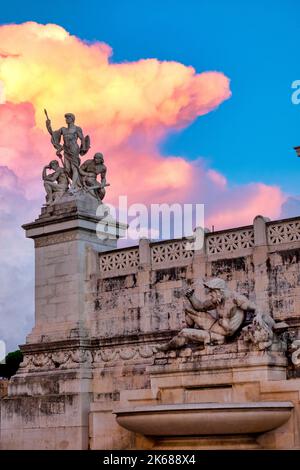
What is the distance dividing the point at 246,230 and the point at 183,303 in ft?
7.35

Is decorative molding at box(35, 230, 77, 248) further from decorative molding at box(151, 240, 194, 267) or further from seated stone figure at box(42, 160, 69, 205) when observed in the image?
decorative molding at box(151, 240, 194, 267)

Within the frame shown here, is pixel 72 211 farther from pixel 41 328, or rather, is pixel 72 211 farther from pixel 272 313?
pixel 272 313

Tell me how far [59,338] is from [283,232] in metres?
6.43

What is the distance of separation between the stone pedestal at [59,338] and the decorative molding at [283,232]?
508 centimetres

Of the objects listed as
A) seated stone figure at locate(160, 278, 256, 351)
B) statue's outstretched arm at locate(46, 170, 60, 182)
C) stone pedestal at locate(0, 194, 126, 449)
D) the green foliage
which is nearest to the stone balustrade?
stone pedestal at locate(0, 194, 126, 449)

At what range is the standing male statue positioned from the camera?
86.6ft

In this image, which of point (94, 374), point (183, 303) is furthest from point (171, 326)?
point (94, 374)

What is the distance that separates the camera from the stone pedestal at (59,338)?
80.3ft

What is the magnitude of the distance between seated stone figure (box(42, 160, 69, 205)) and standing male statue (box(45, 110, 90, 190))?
0.62 ft

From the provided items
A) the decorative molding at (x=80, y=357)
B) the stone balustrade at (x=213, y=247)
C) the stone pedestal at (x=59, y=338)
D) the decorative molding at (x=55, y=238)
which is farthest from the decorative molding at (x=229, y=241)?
the decorative molding at (x=55, y=238)

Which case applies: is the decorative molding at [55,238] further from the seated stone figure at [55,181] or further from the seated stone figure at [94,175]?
the seated stone figure at [94,175]

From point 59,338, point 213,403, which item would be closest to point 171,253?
point 59,338

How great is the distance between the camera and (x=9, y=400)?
25.5 m

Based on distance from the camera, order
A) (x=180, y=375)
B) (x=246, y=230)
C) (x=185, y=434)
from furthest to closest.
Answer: (x=246, y=230) → (x=180, y=375) → (x=185, y=434)
